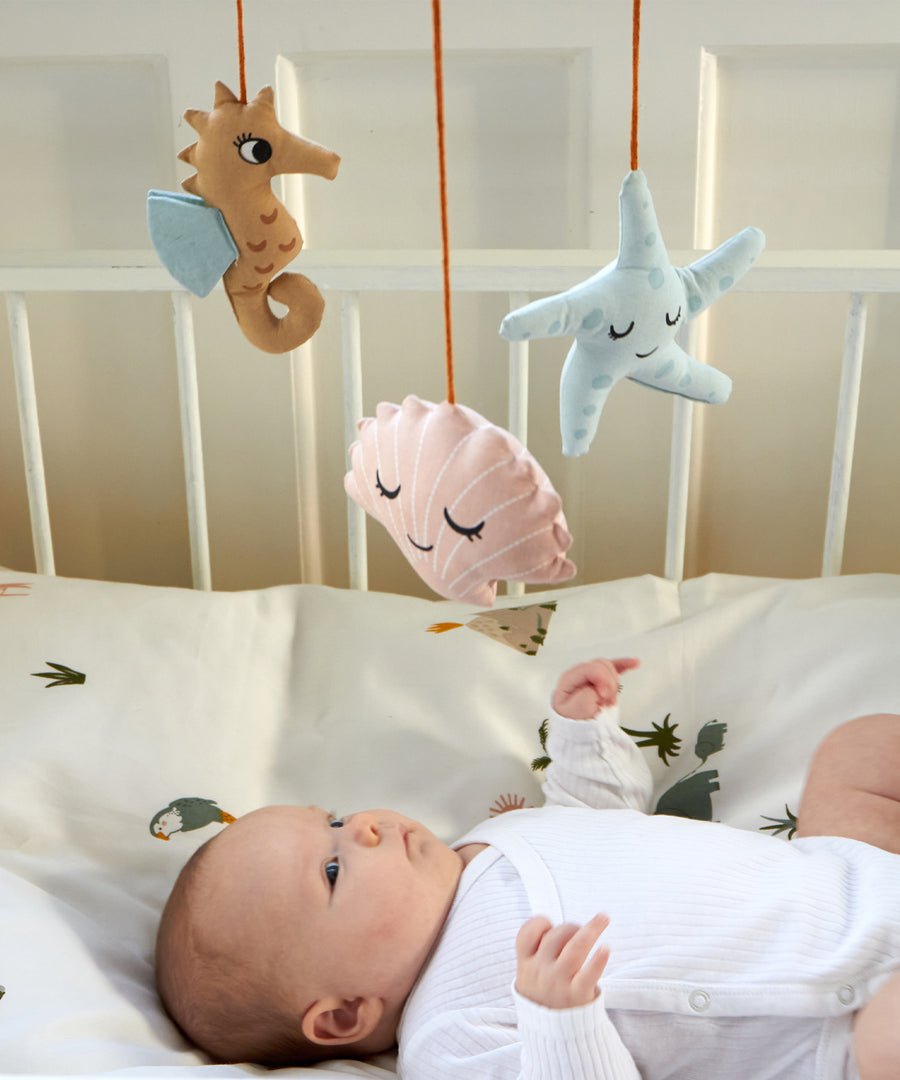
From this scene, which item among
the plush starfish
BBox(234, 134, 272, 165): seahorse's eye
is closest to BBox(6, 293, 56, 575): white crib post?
BBox(234, 134, 272, 165): seahorse's eye

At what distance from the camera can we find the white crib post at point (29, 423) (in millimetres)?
1020

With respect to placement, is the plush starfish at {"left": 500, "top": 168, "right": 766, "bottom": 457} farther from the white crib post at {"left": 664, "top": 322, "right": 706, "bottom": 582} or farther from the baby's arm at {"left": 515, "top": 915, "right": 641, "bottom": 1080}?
the white crib post at {"left": 664, "top": 322, "right": 706, "bottom": 582}

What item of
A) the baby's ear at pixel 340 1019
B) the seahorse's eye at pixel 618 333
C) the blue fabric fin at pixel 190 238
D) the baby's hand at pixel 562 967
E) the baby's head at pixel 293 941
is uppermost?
the blue fabric fin at pixel 190 238

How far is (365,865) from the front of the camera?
705 millimetres

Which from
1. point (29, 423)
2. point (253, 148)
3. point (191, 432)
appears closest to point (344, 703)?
point (191, 432)

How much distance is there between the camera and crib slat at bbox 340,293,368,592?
1.00 metres

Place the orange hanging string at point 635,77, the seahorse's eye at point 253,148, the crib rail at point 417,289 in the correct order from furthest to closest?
the crib rail at point 417,289 < the seahorse's eye at point 253,148 < the orange hanging string at point 635,77

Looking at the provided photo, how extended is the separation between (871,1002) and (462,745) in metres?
0.38

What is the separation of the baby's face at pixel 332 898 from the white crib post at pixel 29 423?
1.60 ft

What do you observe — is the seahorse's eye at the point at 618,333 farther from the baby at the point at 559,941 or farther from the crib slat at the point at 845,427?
the crib slat at the point at 845,427

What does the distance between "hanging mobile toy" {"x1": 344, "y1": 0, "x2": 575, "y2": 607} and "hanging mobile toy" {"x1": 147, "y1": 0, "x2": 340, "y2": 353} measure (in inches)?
4.1

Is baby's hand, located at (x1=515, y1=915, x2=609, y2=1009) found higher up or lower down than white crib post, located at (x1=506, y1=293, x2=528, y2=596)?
lower down

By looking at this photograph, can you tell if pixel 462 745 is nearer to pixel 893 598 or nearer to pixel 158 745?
pixel 158 745

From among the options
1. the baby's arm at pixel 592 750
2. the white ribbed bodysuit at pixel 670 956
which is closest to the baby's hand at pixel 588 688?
the baby's arm at pixel 592 750
